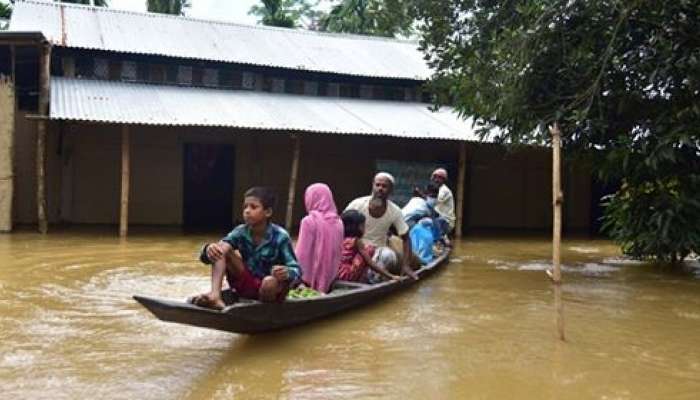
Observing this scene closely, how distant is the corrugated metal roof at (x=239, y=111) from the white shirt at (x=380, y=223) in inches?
207

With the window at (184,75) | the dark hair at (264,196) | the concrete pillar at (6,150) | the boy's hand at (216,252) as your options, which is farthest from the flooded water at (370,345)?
the window at (184,75)

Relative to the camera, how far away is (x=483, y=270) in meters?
9.41

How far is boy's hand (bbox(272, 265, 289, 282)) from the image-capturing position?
15.1ft

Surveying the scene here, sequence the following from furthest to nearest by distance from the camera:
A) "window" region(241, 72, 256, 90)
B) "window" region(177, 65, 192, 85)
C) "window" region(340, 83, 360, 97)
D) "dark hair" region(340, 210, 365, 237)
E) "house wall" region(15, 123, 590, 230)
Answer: "window" region(340, 83, 360, 97), "window" region(241, 72, 256, 90), "window" region(177, 65, 192, 85), "house wall" region(15, 123, 590, 230), "dark hair" region(340, 210, 365, 237)

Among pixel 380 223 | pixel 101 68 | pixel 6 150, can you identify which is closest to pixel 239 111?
pixel 101 68

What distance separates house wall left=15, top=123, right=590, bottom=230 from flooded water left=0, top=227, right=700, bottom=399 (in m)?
5.40

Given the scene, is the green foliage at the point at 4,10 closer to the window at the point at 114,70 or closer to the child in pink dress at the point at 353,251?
the window at the point at 114,70

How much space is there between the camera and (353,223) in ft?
20.8

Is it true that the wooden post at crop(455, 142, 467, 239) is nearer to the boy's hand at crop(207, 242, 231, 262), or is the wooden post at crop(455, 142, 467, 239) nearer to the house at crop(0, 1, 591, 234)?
the house at crop(0, 1, 591, 234)

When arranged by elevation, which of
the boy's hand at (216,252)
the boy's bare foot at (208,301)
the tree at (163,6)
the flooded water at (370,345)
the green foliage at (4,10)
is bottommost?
the flooded water at (370,345)

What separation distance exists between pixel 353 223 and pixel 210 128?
8593 millimetres

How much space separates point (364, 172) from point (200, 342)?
1107 centimetres

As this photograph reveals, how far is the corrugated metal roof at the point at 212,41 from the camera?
13.7 metres

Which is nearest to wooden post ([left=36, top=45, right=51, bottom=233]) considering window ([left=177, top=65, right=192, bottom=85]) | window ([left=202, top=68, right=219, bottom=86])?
window ([left=177, top=65, right=192, bottom=85])
